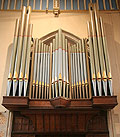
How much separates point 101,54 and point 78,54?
615mm

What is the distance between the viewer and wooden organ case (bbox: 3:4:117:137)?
5586 millimetres

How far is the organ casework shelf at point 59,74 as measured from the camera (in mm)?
5527

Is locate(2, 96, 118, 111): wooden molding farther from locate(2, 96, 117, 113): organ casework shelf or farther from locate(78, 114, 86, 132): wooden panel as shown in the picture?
locate(78, 114, 86, 132): wooden panel

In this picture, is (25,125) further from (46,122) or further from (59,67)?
(59,67)

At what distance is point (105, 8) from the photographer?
809 centimetres

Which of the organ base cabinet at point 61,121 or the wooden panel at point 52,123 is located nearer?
the organ base cabinet at point 61,121

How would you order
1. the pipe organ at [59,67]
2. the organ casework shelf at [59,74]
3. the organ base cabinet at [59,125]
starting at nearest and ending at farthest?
the organ casework shelf at [59,74], the pipe organ at [59,67], the organ base cabinet at [59,125]

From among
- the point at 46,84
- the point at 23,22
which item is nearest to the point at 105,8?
the point at 23,22

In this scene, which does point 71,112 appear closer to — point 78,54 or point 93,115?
point 93,115

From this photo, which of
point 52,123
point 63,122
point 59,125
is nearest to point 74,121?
point 63,122

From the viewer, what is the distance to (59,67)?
586 centimetres

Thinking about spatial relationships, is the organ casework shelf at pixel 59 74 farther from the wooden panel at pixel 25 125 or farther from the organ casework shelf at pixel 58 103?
the wooden panel at pixel 25 125

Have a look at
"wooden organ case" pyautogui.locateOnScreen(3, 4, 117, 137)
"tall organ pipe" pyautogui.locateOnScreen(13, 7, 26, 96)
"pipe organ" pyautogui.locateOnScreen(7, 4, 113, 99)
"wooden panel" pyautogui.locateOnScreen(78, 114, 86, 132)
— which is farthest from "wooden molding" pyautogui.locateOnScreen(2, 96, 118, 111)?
"wooden panel" pyautogui.locateOnScreen(78, 114, 86, 132)

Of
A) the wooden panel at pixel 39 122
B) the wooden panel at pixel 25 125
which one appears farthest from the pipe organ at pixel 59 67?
the wooden panel at pixel 25 125
